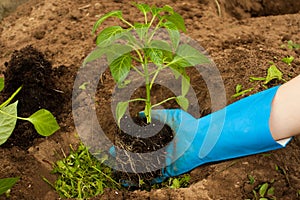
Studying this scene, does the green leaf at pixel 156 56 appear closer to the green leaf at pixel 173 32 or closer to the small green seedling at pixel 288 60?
the green leaf at pixel 173 32

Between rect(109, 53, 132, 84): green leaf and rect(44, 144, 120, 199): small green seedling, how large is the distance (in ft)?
1.63

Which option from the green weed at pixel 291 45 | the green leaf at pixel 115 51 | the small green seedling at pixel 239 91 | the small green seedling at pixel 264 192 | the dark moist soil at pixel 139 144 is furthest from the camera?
the green weed at pixel 291 45

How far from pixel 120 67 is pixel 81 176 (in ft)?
1.88

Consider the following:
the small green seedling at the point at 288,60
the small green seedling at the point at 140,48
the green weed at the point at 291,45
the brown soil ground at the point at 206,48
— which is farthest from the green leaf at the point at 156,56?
the green weed at the point at 291,45

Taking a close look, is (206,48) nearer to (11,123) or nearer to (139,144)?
(139,144)

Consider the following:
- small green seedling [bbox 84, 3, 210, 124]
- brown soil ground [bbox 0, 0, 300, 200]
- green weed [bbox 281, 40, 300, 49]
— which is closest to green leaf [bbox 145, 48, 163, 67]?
small green seedling [bbox 84, 3, 210, 124]

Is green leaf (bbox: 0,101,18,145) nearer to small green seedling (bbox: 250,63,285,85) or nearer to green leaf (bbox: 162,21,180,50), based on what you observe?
green leaf (bbox: 162,21,180,50)

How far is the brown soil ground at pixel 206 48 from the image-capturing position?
165cm

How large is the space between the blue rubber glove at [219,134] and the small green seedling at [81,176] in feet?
0.67

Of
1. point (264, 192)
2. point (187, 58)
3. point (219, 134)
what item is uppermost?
point (187, 58)

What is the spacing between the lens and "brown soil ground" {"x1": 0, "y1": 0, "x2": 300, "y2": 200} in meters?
1.65

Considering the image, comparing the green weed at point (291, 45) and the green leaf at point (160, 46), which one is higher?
the green leaf at point (160, 46)

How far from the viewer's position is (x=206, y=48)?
2.20 metres

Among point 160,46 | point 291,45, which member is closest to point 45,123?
point 160,46
